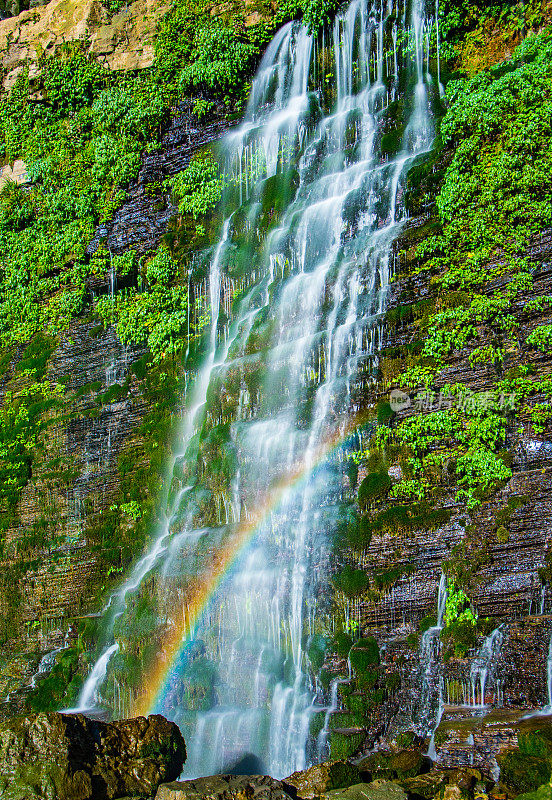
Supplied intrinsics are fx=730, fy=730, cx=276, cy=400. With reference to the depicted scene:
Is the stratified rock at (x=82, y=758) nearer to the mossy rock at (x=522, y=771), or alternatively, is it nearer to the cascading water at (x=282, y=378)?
the cascading water at (x=282, y=378)

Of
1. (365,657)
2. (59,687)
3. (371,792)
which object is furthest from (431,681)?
(59,687)

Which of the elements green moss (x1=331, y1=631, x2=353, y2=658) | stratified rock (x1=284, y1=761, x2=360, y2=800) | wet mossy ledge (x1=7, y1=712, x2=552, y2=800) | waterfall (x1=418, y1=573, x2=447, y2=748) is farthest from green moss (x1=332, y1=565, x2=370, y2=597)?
stratified rock (x1=284, y1=761, x2=360, y2=800)

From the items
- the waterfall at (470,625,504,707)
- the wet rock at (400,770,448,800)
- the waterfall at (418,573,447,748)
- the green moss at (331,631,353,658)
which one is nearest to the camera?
the wet rock at (400,770,448,800)

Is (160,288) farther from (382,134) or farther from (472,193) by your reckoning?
(472,193)

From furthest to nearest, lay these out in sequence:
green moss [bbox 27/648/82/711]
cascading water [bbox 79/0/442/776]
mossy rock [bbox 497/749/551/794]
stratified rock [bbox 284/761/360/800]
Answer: green moss [bbox 27/648/82/711] → cascading water [bbox 79/0/442/776] → stratified rock [bbox 284/761/360/800] → mossy rock [bbox 497/749/551/794]

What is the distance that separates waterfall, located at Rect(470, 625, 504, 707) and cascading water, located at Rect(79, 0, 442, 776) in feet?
6.77

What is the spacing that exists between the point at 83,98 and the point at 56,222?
396 cm

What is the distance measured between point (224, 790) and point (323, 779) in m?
1.45

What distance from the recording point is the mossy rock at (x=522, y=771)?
6648mm

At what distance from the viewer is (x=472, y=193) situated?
1142 centimetres

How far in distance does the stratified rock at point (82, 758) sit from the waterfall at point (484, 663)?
3343mm

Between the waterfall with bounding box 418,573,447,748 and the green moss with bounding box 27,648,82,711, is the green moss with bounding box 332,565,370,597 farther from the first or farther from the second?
the green moss with bounding box 27,648,82,711

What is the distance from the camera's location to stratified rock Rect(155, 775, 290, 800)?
6117 mm

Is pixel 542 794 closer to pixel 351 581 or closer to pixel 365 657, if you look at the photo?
pixel 365 657
